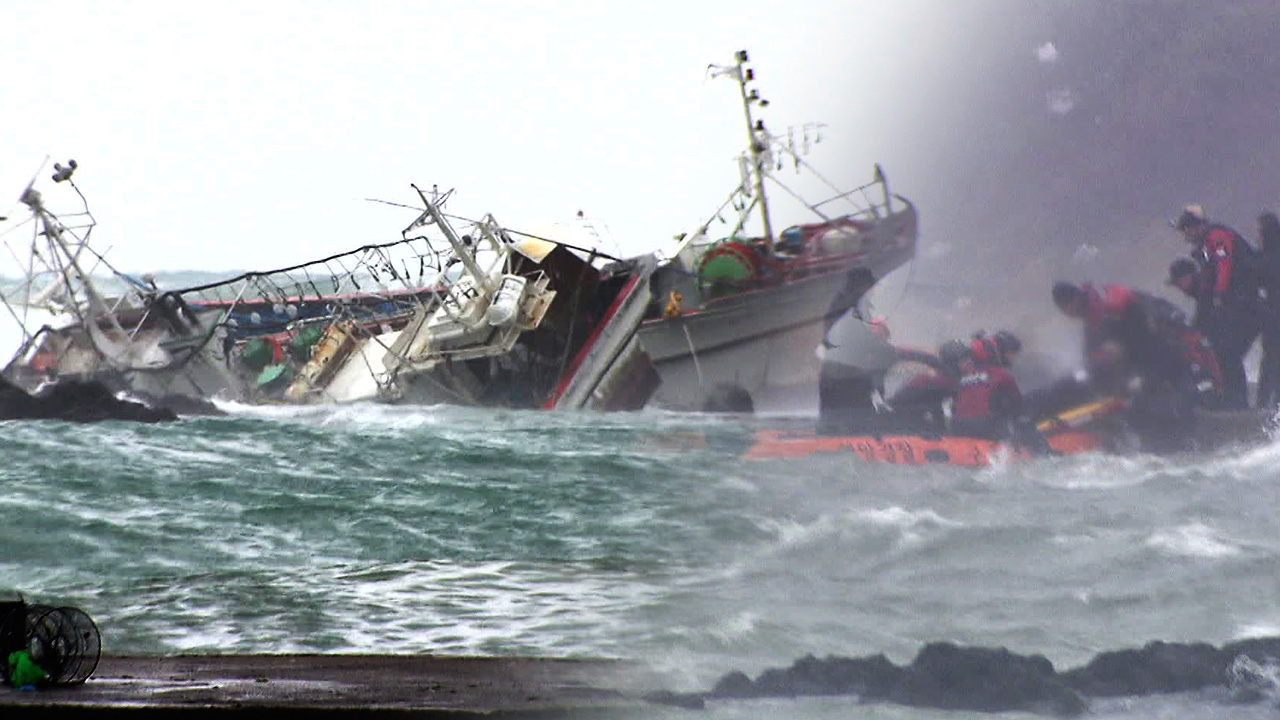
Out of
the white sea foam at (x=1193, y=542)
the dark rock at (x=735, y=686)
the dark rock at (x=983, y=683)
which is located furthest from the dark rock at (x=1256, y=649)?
the dark rock at (x=735, y=686)

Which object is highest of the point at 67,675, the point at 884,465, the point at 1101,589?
the point at 884,465

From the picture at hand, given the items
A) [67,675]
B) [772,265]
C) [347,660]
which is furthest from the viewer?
[772,265]

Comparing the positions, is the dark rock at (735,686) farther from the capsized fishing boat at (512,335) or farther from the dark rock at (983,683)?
the capsized fishing boat at (512,335)

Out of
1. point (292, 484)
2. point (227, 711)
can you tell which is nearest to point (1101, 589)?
point (227, 711)

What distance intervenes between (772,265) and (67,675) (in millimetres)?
3600

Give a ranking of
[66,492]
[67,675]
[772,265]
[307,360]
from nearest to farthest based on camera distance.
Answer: [67,675] < [66,492] < [772,265] < [307,360]

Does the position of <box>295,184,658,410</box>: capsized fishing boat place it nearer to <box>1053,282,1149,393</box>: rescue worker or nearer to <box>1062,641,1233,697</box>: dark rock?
<box>1053,282,1149,393</box>: rescue worker

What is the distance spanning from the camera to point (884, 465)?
5.02 metres

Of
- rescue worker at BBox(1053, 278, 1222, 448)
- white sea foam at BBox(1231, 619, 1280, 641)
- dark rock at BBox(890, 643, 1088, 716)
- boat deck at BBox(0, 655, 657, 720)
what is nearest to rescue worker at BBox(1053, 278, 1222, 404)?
rescue worker at BBox(1053, 278, 1222, 448)

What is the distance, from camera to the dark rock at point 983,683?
378 centimetres

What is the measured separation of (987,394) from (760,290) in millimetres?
1426

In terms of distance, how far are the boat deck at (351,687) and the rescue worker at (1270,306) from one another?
2.69 m

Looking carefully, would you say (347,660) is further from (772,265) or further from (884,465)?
(772,265)

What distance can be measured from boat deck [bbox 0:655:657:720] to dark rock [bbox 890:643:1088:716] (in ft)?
A: 3.08
